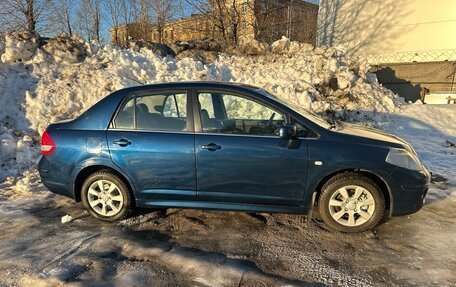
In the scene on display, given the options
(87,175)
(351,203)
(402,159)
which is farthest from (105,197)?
(402,159)

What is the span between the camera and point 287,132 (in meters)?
3.75

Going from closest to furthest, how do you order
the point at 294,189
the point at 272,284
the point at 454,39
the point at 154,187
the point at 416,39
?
the point at 272,284, the point at 294,189, the point at 154,187, the point at 454,39, the point at 416,39

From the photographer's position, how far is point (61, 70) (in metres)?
8.87

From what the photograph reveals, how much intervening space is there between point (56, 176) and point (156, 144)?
1468 mm

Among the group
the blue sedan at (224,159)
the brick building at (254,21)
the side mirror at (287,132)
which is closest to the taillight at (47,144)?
the blue sedan at (224,159)

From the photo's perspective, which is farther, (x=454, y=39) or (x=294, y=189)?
(x=454, y=39)

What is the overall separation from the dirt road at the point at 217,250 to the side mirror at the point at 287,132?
3.83 feet

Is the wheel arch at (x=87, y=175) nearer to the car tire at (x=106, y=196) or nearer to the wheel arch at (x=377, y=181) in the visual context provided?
the car tire at (x=106, y=196)

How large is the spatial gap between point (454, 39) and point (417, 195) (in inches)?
527

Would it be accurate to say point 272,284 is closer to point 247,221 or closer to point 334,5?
point 247,221

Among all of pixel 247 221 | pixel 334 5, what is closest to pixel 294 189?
pixel 247 221

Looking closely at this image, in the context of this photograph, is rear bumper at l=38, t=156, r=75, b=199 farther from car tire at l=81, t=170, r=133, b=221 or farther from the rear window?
the rear window

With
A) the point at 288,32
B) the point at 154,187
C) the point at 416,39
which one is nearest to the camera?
the point at 154,187

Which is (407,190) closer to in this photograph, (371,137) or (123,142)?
(371,137)
